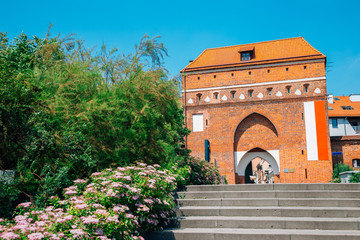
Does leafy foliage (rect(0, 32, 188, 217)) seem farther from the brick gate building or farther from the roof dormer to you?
the roof dormer

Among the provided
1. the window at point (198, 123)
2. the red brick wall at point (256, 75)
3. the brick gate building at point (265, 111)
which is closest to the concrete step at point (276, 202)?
the brick gate building at point (265, 111)

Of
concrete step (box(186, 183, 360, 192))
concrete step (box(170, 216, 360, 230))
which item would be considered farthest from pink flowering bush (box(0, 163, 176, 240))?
concrete step (box(186, 183, 360, 192))

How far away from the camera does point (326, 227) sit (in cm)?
473

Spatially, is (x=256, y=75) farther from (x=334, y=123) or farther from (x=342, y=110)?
(x=342, y=110)

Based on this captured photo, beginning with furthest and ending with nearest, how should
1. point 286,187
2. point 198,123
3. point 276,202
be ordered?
1. point 198,123
2. point 286,187
3. point 276,202

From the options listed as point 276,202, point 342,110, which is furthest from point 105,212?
point 342,110

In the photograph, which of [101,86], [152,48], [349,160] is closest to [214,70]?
[349,160]

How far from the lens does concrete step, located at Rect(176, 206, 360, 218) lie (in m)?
5.14

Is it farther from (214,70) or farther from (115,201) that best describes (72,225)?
(214,70)

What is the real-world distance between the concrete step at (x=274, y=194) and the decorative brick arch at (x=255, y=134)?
727 inches

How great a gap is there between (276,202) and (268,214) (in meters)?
0.53

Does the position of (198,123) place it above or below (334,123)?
below

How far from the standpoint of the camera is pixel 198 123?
84.6 feet

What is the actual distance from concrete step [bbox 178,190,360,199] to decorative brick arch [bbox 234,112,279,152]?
60.6ft
